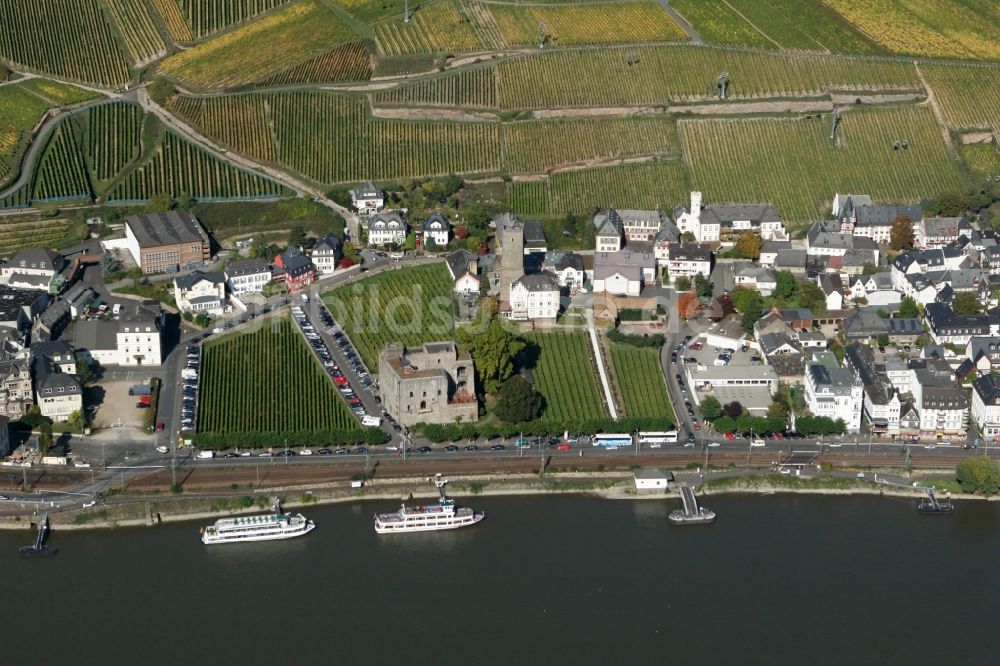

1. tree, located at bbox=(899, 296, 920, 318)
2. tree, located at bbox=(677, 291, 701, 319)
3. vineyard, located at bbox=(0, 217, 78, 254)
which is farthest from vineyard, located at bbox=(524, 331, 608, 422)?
vineyard, located at bbox=(0, 217, 78, 254)

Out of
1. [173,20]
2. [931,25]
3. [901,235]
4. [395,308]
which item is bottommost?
[395,308]

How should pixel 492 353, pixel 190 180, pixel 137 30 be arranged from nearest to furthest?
pixel 492 353, pixel 190 180, pixel 137 30

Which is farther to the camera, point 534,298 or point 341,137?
point 341,137

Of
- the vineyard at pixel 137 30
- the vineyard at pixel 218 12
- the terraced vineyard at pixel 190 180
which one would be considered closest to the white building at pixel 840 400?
the terraced vineyard at pixel 190 180

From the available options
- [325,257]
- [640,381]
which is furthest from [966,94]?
[325,257]

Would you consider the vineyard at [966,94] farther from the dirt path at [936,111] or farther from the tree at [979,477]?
the tree at [979,477]

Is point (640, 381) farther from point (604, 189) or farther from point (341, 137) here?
point (341, 137)

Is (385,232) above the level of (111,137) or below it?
below
